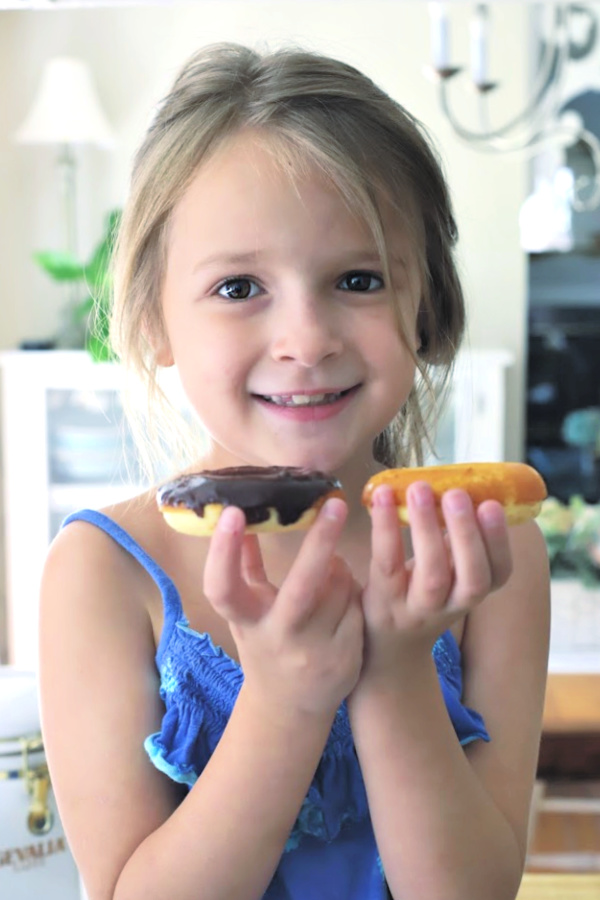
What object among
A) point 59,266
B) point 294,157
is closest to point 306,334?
point 294,157

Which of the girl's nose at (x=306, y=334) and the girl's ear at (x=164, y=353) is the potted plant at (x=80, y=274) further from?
the girl's nose at (x=306, y=334)

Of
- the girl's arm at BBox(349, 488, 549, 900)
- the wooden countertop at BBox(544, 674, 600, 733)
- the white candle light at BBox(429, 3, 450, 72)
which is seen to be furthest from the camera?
the white candle light at BBox(429, 3, 450, 72)

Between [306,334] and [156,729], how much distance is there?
38 centimetres

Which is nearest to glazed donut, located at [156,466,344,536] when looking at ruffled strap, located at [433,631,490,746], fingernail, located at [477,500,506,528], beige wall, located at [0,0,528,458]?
fingernail, located at [477,500,506,528]

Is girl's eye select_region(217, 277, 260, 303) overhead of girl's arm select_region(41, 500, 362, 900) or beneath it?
overhead

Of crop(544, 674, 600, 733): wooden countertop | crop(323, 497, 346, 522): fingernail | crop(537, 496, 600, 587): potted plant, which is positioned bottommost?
crop(544, 674, 600, 733): wooden countertop

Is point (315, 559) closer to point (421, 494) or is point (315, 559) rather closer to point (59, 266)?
point (421, 494)

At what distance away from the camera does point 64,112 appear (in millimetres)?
3930

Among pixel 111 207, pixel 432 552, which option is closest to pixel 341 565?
pixel 432 552

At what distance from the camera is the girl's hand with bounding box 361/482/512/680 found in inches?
30.0

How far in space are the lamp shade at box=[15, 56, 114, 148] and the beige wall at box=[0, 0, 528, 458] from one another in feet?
0.85

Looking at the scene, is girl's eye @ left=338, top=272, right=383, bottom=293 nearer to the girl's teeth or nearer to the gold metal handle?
the girl's teeth

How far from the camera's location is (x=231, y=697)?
106cm

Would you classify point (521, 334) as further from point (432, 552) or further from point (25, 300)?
point (432, 552)
